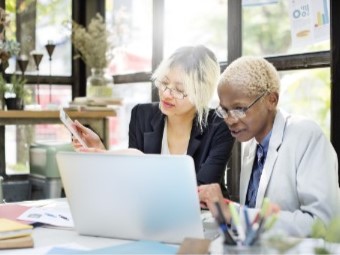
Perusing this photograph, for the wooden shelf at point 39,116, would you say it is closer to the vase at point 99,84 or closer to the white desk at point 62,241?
the vase at point 99,84

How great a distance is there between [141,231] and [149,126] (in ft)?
3.69

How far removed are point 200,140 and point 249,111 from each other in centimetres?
62

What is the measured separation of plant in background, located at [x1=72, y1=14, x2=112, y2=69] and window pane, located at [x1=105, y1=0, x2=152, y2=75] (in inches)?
3.9

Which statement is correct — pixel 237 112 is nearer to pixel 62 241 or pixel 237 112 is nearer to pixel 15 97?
pixel 62 241

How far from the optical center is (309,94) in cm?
272

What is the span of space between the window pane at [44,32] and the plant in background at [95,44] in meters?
0.24

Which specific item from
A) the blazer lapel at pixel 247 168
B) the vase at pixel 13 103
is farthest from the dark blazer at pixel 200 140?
the vase at pixel 13 103

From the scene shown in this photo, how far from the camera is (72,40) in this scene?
4.41 meters

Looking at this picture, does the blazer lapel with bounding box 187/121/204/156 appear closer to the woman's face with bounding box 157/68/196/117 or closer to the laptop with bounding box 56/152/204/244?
the woman's face with bounding box 157/68/196/117

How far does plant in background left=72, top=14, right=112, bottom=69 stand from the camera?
4.18 m

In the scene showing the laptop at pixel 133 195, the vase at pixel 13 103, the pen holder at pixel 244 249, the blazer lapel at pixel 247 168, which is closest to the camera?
the pen holder at pixel 244 249

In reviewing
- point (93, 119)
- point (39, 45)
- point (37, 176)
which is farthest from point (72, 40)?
point (37, 176)

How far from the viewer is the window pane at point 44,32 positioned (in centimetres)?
438

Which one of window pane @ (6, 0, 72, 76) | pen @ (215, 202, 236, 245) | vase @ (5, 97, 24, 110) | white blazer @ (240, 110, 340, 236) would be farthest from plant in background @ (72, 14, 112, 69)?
pen @ (215, 202, 236, 245)
